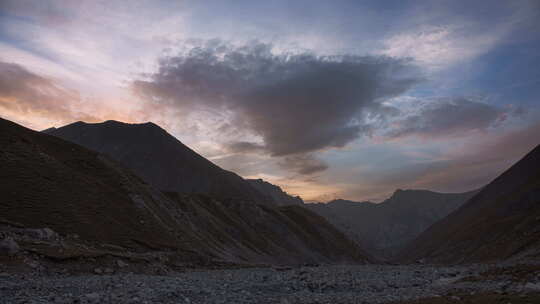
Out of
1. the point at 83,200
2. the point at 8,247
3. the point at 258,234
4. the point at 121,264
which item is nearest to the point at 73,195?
the point at 83,200

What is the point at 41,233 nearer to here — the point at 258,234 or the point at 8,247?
the point at 8,247

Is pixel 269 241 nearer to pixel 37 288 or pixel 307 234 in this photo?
pixel 307 234

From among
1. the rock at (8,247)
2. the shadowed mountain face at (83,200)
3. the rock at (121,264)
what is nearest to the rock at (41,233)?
the shadowed mountain face at (83,200)

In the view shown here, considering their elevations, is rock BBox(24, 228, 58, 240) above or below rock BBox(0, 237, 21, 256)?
above

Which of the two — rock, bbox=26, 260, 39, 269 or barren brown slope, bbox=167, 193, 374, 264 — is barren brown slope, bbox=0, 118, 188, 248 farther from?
barren brown slope, bbox=167, 193, 374, 264

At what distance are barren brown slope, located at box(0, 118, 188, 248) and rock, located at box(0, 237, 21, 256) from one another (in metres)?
14.7

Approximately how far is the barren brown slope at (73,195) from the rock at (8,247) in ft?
48.1

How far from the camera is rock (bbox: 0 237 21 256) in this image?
37594 mm

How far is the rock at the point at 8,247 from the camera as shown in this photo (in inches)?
1480

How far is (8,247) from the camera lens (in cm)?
3800

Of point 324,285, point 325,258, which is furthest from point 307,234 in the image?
point 324,285

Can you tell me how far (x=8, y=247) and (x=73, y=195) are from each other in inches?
1271

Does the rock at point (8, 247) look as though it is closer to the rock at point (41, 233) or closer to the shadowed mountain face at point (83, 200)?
the shadowed mountain face at point (83, 200)

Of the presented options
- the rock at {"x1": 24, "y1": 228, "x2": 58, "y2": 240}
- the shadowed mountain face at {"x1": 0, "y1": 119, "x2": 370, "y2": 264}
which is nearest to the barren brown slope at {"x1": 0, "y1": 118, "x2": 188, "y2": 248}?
the shadowed mountain face at {"x1": 0, "y1": 119, "x2": 370, "y2": 264}
